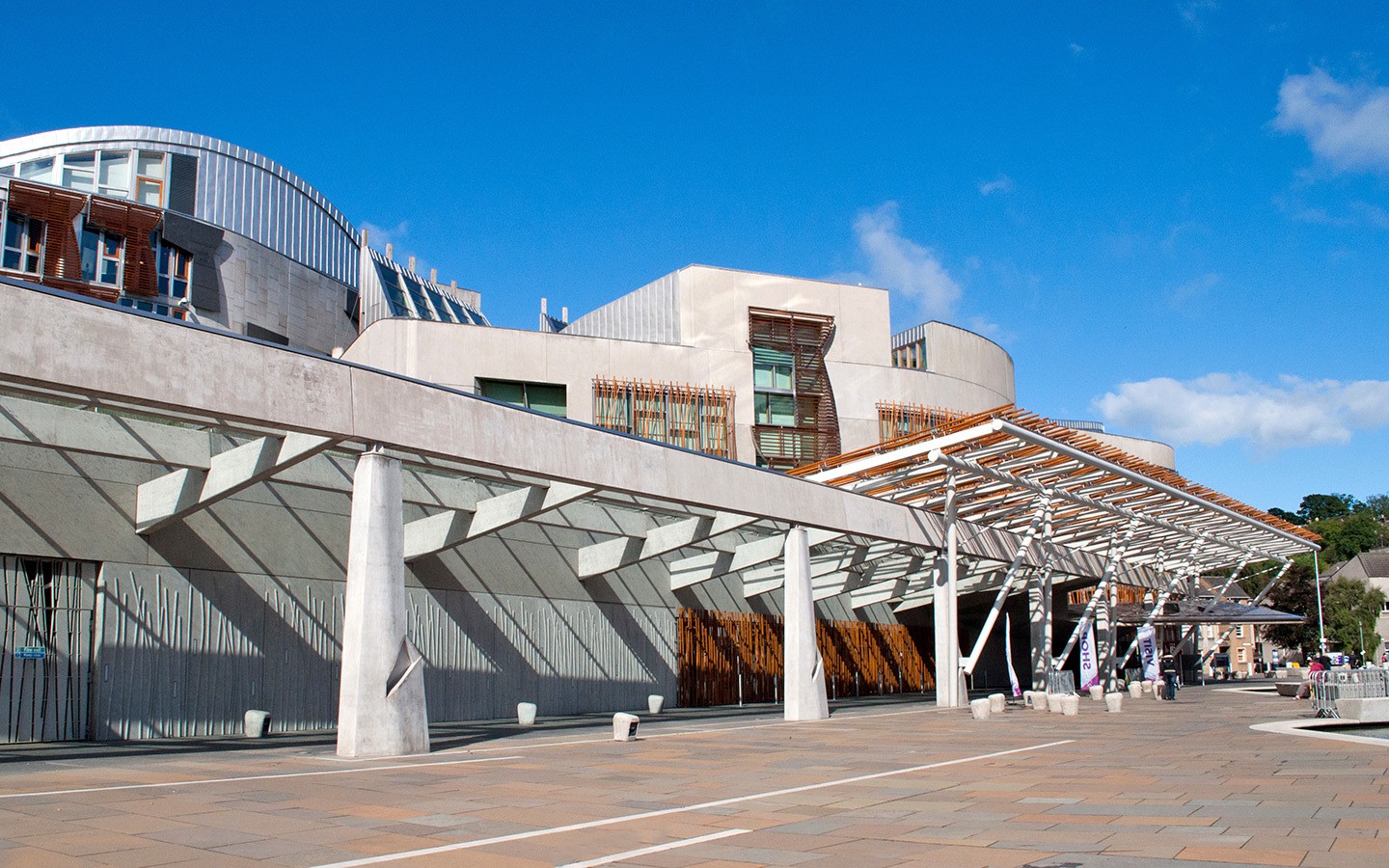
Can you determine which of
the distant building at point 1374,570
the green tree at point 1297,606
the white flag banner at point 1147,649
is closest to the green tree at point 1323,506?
the distant building at point 1374,570

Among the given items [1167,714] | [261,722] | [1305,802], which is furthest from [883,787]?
[1167,714]

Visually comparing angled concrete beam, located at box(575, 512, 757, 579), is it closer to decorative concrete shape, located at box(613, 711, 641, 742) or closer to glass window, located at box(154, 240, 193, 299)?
decorative concrete shape, located at box(613, 711, 641, 742)

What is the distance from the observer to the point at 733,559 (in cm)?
3062

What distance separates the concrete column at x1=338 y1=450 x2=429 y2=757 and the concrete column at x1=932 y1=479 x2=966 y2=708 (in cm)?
1881

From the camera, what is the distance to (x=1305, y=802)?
1016 cm

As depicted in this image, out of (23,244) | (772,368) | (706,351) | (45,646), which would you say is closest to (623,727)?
(45,646)

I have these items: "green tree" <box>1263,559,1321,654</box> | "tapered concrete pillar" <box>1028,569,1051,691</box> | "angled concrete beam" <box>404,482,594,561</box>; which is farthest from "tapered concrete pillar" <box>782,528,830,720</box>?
"green tree" <box>1263,559,1321,654</box>

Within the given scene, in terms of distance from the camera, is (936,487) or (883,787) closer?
(883,787)

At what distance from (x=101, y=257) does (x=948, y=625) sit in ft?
105

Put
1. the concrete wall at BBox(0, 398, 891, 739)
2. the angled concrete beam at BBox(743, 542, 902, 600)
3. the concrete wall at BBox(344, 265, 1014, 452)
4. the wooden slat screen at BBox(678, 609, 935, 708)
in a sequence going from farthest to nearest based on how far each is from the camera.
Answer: the concrete wall at BBox(344, 265, 1014, 452), the angled concrete beam at BBox(743, 542, 902, 600), the wooden slat screen at BBox(678, 609, 935, 708), the concrete wall at BBox(0, 398, 891, 739)

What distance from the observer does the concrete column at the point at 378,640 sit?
49.7ft

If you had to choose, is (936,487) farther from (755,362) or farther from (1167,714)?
(755,362)

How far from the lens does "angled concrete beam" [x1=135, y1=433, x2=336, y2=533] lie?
1620cm

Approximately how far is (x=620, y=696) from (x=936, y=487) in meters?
10.4
